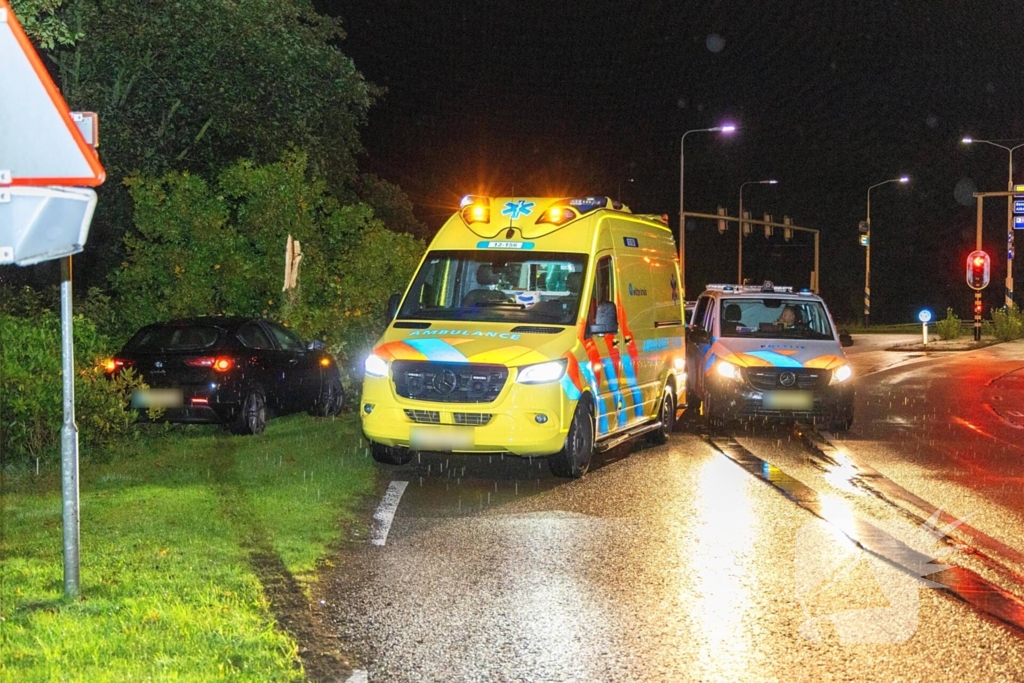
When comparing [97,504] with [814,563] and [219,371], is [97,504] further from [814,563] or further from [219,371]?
[814,563]

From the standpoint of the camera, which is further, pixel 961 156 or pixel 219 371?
pixel 961 156

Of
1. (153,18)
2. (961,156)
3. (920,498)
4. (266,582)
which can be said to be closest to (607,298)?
(920,498)

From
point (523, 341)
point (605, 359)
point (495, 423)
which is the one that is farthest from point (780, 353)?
point (495, 423)

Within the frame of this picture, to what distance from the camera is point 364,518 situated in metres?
9.16

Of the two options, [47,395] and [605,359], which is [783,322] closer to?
[605,359]

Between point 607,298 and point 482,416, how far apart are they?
2157mm

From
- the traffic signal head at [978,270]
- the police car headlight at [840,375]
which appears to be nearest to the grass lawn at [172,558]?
the police car headlight at [840,375]

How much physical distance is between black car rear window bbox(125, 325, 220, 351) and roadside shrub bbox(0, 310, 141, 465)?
84cm

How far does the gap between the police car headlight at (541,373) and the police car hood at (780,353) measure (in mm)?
4961

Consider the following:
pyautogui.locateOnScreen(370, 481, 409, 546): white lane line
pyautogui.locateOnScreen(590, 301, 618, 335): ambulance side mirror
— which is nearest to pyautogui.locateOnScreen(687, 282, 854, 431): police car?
pyautogui.locateOnScreen(590, 301, 618, 335): ambulance side mirror

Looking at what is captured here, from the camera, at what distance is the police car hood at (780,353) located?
48.7ft

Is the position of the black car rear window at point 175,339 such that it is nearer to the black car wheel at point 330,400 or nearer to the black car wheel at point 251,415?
the black car wheel at point 251,415

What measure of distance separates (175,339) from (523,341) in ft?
16.3

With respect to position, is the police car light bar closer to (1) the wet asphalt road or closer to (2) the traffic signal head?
(1) the wet asphalt road
